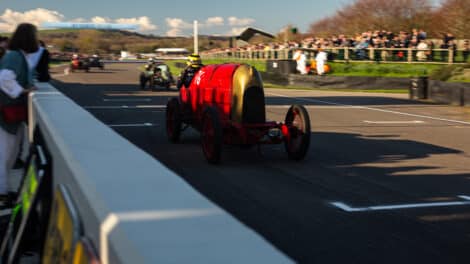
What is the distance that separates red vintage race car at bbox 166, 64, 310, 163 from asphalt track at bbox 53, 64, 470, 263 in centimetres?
31

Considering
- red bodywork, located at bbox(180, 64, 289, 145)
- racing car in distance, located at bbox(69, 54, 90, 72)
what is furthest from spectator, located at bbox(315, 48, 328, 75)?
racing car in distance, located at bbox(69, 54, 90, 72)

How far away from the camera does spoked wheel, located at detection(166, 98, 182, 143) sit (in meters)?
11.5

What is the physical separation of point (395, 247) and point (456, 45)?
30.1 meters

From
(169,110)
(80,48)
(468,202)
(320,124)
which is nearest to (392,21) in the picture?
(320,124)

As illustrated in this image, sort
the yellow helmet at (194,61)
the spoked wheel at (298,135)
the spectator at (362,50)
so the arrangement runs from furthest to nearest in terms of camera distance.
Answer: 1. the spectator at (362,50)
2. the yellow helmet at (194,61)
3. the spoked wheel at (298,135)

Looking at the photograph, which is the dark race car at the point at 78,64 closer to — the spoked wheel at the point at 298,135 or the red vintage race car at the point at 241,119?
the red vintage race car at the point at 241,119

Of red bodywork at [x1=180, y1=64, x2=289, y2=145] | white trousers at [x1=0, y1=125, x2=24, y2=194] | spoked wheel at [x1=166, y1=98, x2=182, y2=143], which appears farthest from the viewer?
spoked wheel at [x1=166, y1=98, x2=182, y2=143]

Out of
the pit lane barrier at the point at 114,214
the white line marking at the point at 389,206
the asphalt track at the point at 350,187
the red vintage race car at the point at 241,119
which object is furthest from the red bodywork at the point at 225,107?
the pit lane barrier at the point at 114,214

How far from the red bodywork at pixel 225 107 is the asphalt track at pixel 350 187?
0.40 meters

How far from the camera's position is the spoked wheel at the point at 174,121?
11.5 meters

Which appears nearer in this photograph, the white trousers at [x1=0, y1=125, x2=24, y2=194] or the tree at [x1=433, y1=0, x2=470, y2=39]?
the white trousers at [x1=0, y1=125, x2=24, y2=194]

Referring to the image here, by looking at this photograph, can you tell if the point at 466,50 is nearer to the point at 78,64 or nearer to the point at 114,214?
the point at 114,214

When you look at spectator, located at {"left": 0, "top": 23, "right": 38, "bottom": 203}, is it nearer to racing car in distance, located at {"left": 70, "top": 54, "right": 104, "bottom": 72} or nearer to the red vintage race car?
the red vintage race car

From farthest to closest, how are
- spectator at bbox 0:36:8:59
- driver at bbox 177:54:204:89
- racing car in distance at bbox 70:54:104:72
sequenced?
racing car in distance at bbox 70:54:104:72
driver at bbox 177:54:204:89
spectator at bbox 0:36:8:59
